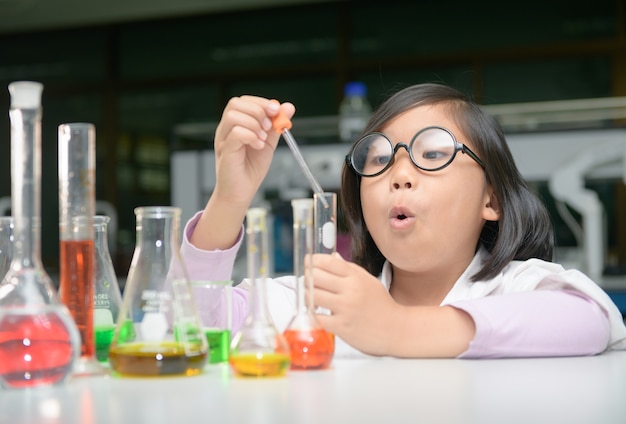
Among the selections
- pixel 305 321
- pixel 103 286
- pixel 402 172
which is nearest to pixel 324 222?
pixel 305 321

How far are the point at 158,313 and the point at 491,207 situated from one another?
74 centimetres

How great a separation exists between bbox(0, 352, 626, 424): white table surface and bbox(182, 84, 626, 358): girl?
8cm

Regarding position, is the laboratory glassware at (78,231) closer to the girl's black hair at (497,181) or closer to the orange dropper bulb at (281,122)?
the orange dropper bulb at (281,122)

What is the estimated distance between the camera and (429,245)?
1214mm

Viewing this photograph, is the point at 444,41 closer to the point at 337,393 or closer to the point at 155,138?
the point at 155,138

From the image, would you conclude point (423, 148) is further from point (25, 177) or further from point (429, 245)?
point (25, 177)

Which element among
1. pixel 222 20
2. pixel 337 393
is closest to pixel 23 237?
pixel 337 393

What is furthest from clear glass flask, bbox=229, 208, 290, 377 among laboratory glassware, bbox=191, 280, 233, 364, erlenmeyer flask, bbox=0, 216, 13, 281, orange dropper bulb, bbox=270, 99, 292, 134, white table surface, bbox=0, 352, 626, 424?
erlenmeyer flask, bbox=0, 216, 13, 281

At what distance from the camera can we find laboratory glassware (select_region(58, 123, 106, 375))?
71 centimetres

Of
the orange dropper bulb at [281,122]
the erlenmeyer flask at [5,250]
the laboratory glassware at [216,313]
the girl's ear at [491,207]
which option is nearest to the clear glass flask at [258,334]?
the laboratory glassware at [216,313]

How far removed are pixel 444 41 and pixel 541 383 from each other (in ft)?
15.3

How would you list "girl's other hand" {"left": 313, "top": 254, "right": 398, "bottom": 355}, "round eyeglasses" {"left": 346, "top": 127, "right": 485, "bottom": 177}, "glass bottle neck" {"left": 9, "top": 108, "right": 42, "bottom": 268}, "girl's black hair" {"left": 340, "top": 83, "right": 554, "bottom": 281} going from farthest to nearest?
"girl's black hair" {"left": 340, "top": 83, "right": 554, "bottom": 281}
"round eyeglasses" {"left": 346, "top": 127, "right": 485, "bottom": 177}
"girl's other hand" {"left": 313, "top": 254, "right": 398, "bottom": 355}
"glass bottle neck" {"left": 9, "top": 108, "right": 42, "bottom": 268}

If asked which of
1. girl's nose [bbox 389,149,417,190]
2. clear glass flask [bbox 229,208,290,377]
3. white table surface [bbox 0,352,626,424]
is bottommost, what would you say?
white table surface [bbox 0,352,626,424]

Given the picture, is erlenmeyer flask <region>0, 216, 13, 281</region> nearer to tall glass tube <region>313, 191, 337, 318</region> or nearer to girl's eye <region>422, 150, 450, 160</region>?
tall glass tube <region>313, 191, 337, 318</region>
